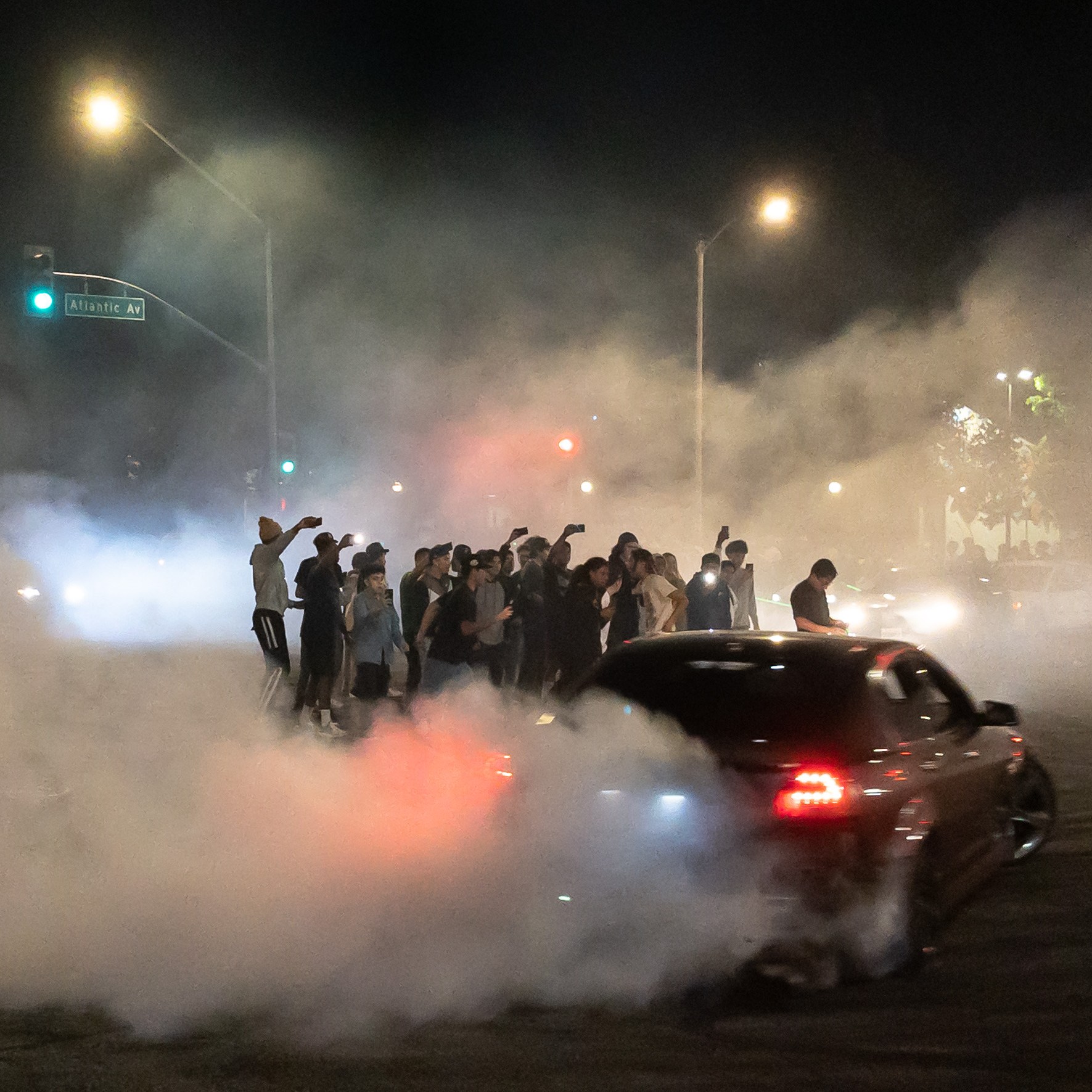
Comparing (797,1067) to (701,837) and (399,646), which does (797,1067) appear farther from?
(399,646)

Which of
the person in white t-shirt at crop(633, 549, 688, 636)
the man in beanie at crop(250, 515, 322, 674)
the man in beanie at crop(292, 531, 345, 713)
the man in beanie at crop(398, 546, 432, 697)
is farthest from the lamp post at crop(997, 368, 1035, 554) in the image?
the man in beanie at crop(250, 515, 322, 674)

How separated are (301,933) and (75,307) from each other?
10.7 metres

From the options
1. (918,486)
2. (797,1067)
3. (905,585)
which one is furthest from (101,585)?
(918,486)

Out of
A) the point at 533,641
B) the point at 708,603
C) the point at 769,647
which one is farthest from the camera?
the point at 708,603

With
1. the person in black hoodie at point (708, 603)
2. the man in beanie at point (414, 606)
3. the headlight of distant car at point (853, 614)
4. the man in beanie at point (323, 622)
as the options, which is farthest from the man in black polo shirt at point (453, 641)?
the headlight of distant car at point (853, 614)

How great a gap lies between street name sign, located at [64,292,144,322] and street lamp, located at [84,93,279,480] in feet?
4.84

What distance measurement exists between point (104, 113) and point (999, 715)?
9180 mm

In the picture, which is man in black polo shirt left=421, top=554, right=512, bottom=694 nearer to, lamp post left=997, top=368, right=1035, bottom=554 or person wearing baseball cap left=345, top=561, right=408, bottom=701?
person wearing baseball cap left=345, top=561, right=408, bottom=701

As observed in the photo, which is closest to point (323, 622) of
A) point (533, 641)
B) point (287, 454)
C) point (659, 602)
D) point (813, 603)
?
point (533, 641)

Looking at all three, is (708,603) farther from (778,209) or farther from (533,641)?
(778,209)

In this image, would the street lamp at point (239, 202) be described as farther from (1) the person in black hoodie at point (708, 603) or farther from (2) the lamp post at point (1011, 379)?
(2) the lamp post at point (1011, 379)

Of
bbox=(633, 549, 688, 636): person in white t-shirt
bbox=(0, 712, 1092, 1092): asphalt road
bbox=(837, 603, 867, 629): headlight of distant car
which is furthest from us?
bbox=(837, 603, 867, 629): headlight of distant car

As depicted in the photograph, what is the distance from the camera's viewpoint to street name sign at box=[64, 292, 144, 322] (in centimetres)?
1354

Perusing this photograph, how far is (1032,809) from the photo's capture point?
5.85 meters
